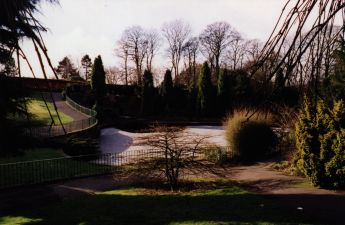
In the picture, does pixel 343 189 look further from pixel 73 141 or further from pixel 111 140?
pixel 111 140

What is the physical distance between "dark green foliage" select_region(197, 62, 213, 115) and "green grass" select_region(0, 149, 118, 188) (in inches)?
910

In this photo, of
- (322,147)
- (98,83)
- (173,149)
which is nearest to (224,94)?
(98,83)

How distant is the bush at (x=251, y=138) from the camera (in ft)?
69.3

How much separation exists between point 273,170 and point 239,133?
356 cm

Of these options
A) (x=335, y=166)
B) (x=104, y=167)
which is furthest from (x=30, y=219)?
(x=335, y=166)

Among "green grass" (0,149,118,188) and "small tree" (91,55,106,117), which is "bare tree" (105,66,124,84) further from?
"green grass" (0,149,118,188)

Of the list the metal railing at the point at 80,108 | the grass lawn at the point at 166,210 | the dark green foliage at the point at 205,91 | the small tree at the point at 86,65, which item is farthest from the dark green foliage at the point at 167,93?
the grass lawn at the point at 166,210

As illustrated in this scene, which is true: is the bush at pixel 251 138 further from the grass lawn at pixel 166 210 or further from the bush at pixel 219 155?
the grass lawn at pixel 166 210

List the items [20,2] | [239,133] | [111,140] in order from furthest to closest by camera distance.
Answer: [111,140], [239,133], [20,2]

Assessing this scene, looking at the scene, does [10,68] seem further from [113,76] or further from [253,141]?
[113,76]

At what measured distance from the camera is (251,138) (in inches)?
832

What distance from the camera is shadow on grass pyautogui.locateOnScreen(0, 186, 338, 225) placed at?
10328 millimetres

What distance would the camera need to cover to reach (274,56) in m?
1.52

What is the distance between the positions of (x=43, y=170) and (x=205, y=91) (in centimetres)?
2649
